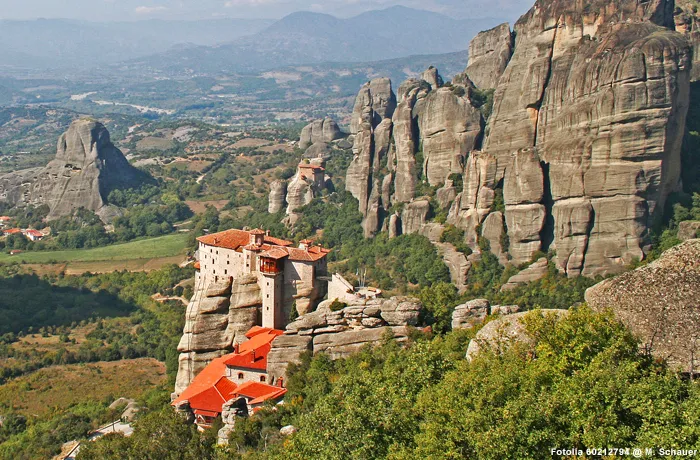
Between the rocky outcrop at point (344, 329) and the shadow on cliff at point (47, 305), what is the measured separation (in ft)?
121

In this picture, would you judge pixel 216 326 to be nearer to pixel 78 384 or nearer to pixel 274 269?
pixel 274 269

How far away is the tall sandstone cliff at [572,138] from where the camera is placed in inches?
Result: 1872

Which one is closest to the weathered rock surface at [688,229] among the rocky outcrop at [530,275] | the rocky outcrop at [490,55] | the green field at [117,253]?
the rocky outcrop at [530,275]

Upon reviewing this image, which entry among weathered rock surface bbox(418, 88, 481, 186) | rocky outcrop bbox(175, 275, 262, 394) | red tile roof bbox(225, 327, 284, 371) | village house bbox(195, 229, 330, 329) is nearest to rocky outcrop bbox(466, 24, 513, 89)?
weathered rock surface bbox(418, 88, 481, 186)

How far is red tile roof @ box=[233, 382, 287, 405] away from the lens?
113 ft

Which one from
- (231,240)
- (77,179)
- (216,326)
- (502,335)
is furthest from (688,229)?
(77,179)

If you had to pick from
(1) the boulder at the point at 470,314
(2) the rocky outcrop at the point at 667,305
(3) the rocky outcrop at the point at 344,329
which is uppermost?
(2) the rocky outcrop at the point at 667,305

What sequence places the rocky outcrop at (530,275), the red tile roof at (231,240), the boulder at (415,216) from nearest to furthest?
1. the red tile roof at (231,240)
2. the rocky outcrop at (530,275)
3. the boulder at (415,216)

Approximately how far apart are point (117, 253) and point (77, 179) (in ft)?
90.3

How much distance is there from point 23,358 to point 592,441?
165 feet

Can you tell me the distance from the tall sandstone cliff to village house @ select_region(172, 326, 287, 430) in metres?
22.3

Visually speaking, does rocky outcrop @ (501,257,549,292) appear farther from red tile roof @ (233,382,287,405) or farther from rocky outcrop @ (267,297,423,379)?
red tile roof @ (233,382,287,405)

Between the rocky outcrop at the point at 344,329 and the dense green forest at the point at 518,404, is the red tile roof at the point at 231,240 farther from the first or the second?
the dense green forest at the point at 518,404

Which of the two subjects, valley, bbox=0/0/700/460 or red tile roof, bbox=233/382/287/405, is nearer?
valley, bbox=0/0/700/460
